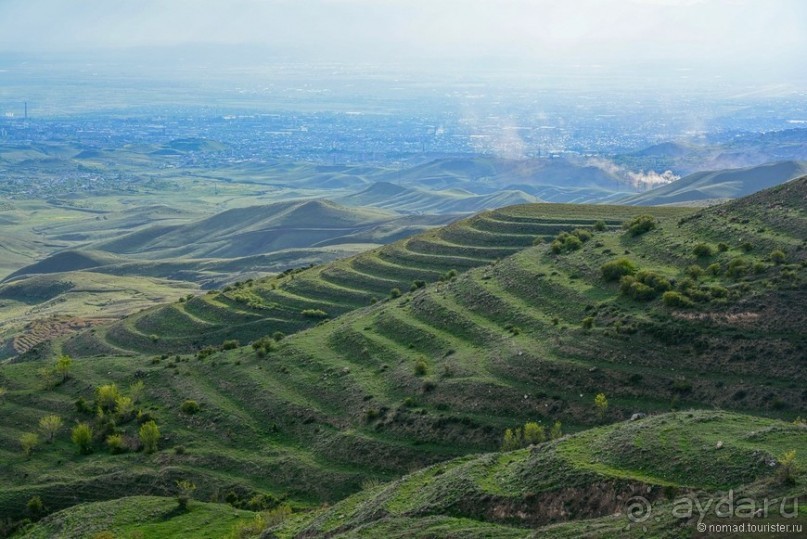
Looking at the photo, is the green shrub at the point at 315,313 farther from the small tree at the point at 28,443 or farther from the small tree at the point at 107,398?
the small tree at the point at 28,443

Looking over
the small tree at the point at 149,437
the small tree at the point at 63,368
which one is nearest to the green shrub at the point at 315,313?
the small tree at the point at 63,368

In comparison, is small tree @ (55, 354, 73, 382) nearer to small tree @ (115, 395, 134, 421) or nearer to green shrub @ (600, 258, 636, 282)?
small tree @ (115, 395, 134, 421)

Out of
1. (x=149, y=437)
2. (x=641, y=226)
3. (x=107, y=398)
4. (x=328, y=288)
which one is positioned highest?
(x=641, y=226)

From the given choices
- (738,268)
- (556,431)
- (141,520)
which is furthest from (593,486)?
(738,268)

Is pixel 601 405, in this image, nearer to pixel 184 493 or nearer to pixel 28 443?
pixel 184 493

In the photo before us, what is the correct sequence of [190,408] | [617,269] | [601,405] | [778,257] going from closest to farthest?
[601,405], [778,257], [190,408], [617,269]

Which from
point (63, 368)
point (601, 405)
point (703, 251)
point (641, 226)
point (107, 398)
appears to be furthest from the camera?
point (641, 226)

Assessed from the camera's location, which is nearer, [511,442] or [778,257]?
[511,442]
